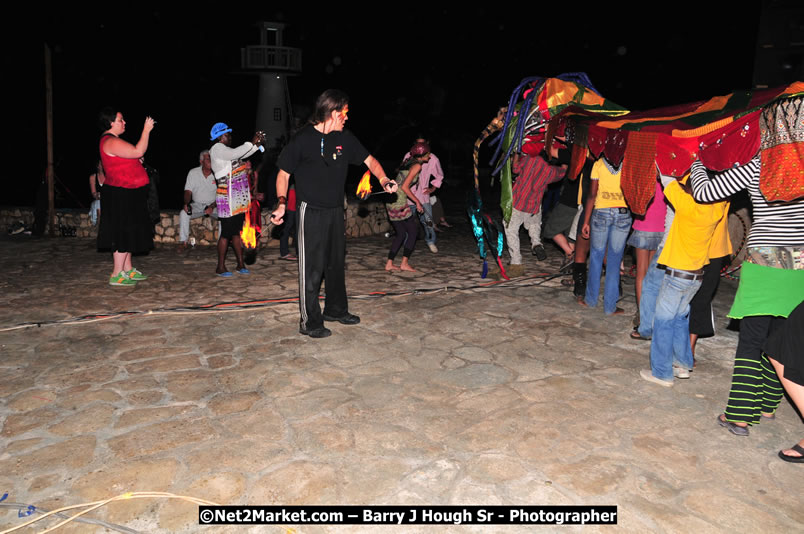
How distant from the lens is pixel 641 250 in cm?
604

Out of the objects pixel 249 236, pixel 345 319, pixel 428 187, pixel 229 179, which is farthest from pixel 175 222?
pixel 345 319

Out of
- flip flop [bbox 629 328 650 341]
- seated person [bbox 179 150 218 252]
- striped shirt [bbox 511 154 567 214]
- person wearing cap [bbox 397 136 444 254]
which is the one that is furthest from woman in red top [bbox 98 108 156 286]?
flip flop [bbox 629 328 650 341]

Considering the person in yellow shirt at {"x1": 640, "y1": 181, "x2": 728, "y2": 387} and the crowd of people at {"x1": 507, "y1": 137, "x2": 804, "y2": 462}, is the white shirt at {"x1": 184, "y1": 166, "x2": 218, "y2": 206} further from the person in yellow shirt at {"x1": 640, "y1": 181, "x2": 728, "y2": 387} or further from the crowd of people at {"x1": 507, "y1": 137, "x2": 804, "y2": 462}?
the person in yellow shirt at {"x1": 640, "y1": 181, "x2": 728, "y2": 387}

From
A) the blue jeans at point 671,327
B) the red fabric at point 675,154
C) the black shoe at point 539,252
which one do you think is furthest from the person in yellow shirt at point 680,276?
the black shoe at point 539,252

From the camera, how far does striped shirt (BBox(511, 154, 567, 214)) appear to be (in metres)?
8.00

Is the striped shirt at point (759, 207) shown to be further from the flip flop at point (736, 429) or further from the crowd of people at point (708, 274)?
the flip flop at point (736, 429)

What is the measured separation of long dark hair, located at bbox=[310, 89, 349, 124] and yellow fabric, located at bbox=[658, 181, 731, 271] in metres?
2.93

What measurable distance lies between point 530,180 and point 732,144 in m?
4.15

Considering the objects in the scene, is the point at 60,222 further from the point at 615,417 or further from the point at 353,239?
the point at 615,417

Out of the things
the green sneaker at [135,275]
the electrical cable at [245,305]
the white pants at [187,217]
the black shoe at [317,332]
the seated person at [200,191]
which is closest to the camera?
the black shoe at [317,332]

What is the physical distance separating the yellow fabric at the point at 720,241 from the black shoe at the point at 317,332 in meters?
3.41

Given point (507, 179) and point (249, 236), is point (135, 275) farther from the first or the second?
point (507, 179)

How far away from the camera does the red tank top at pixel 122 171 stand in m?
7.10

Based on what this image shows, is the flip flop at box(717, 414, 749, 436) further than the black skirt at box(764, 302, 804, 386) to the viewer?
Yes
